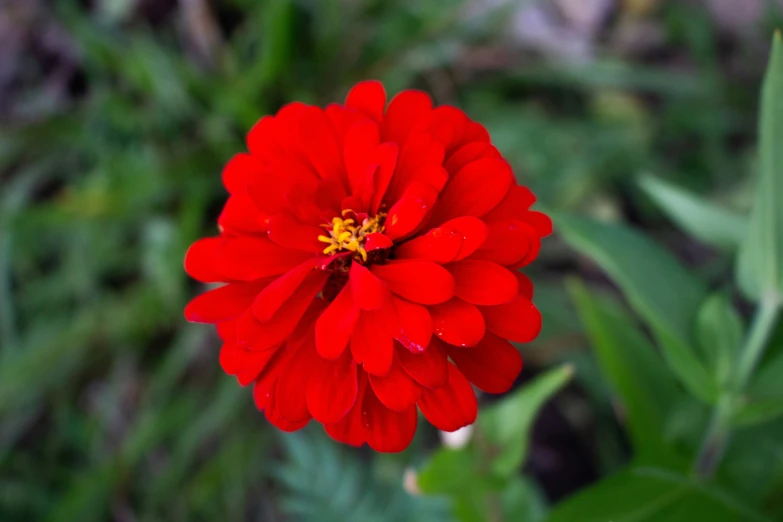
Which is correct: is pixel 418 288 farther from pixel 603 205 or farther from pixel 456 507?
pixel 603 205

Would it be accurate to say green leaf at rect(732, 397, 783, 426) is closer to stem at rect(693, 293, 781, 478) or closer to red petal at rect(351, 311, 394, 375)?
stem at rect(693, 293, 781, 478)

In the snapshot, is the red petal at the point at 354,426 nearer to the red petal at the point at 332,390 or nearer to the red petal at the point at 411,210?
the red petal at the point at 332,390

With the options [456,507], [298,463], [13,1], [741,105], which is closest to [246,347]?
[456,507]

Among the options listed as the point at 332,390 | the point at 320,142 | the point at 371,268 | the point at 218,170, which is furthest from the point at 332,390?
the point at 218,170

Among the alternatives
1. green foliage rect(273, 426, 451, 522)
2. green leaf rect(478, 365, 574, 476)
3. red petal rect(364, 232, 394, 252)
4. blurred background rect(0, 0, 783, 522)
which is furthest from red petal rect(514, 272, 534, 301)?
blurred background rect(0, 0, 783, 522)

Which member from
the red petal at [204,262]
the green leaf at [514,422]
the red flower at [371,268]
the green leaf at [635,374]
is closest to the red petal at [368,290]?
the red flower at [371,268]

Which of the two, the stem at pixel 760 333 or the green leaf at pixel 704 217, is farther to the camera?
the green leaf at pixel 704 217

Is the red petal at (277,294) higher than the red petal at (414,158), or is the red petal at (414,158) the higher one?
the red petal at (414,158)

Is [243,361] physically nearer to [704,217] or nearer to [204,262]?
[204,262]
